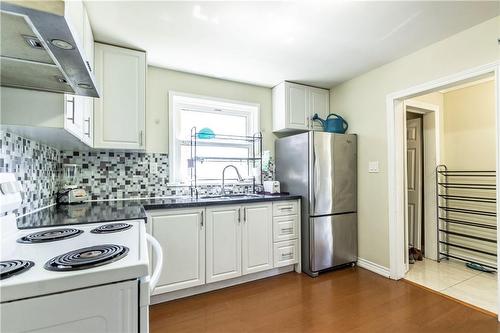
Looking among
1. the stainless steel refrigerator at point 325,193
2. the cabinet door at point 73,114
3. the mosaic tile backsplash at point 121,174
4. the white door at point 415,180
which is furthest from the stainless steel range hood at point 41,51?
the white door at point 415,180

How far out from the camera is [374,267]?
2760 mm

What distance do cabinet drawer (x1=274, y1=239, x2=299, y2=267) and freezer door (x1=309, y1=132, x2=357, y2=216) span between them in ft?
1.37

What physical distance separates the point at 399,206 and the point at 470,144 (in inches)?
57.1

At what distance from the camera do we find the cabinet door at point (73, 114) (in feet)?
4.26

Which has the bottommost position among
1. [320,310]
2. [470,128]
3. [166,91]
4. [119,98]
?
[320,310]

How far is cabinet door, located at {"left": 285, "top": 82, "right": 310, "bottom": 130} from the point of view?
3102 mm

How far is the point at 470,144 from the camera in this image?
3.08 meters

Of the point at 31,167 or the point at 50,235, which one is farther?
the point at 31,167

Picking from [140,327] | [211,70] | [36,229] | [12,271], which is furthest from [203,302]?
[211,70]

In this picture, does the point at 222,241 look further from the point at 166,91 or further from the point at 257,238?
the point at 166,91

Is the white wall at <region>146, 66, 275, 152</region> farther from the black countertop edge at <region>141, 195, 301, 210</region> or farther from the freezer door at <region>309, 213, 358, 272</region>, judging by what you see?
the freezer door at <region>309, 213, 358, 272</region>

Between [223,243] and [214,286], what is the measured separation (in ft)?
1.41

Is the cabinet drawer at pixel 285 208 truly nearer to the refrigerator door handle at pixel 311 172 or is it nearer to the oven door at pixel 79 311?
the refrigerator door handle at pixel 311 172

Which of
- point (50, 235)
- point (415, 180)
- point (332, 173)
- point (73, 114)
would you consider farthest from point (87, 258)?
point (415, 180)
